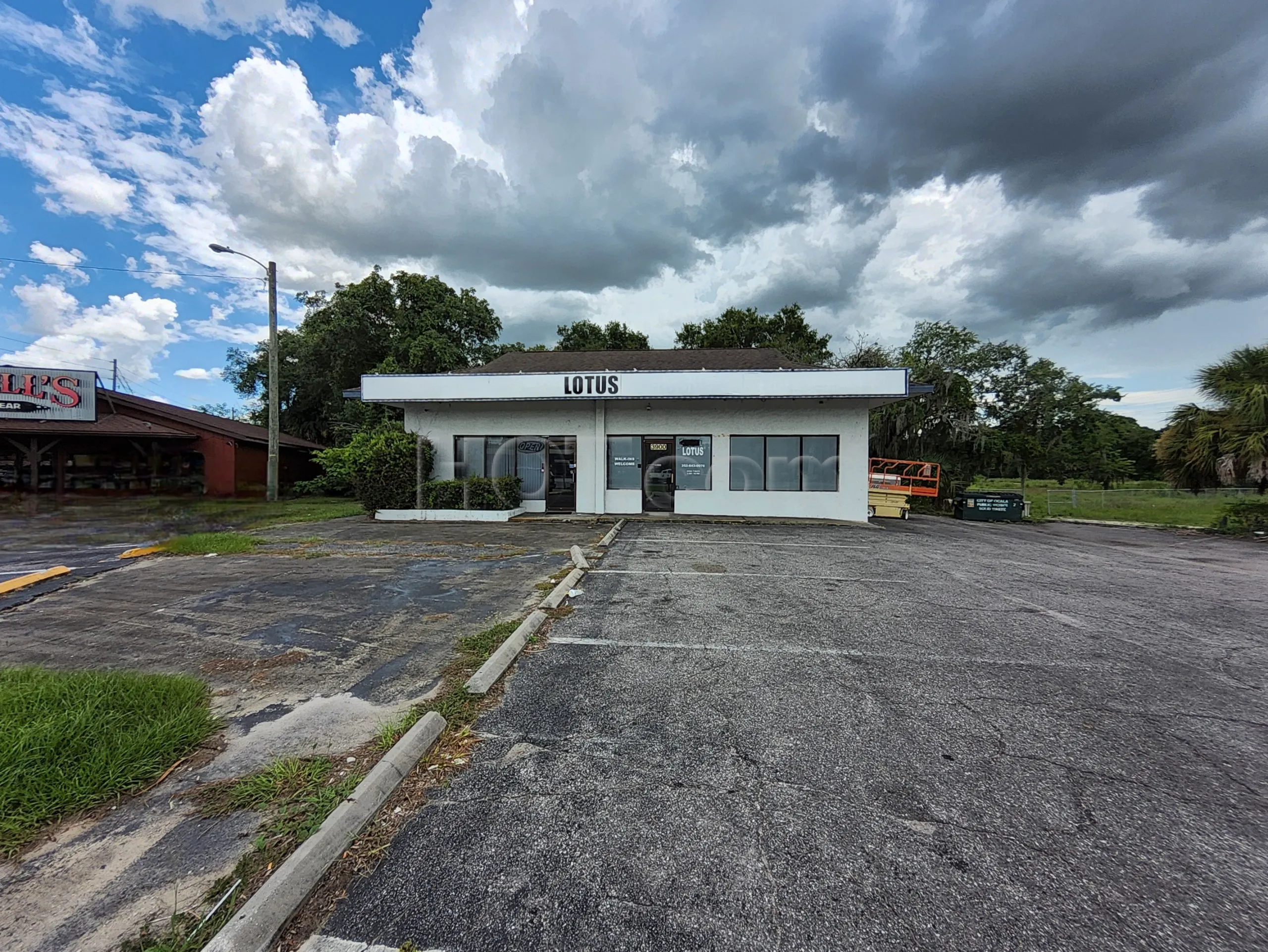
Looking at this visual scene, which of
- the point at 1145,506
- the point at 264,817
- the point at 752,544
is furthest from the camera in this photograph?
the point at 1145,506

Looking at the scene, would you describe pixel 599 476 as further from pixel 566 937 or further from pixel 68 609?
pixel 566 937

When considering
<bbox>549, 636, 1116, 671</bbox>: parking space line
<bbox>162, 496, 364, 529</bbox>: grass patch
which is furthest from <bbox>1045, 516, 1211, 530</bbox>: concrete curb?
<bbox>162, 496, 364, 529</bbox>: grass patch

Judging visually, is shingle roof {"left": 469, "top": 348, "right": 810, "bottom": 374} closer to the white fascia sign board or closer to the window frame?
the white fascia sign board

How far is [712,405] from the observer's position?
15141mm

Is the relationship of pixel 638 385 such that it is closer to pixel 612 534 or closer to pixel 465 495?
pixel 612 534

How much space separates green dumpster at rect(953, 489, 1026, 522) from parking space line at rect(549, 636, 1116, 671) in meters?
16.8

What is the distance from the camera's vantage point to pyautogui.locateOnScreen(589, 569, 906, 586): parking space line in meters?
7.43

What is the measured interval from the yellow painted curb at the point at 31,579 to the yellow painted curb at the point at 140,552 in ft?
2.80

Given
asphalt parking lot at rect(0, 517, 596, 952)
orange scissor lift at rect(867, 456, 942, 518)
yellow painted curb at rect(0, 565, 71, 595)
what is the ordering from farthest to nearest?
orange scissor lift at rect(867, 456, 942, 518), yellow painted curb at rect(0, 565, 71, 595), asphalt parking lot at rect(0, 517, 596, 952)

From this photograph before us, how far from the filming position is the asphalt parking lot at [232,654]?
197cm

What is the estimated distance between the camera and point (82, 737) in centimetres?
281

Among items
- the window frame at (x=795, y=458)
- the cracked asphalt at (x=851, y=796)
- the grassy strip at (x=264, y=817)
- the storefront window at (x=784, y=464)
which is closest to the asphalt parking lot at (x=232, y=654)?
the grassy strip at (x=264, y=817)

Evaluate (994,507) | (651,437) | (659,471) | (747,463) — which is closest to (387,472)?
(651,437)

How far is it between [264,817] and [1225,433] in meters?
21.8
